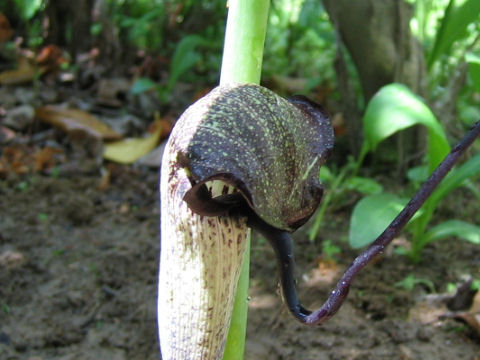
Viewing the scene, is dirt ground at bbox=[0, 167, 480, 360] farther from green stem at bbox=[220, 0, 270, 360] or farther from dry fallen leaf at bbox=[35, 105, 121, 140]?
green stem at bbox=[220, 0, 270, 360]

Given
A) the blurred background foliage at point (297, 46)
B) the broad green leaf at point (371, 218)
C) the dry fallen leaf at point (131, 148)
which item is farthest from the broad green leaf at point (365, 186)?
the dry fallen leaf at point (131, 148)

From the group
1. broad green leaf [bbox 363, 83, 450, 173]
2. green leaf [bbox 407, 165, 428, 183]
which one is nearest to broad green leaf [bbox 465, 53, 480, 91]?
broad green leaf [bbox 363, 83, 450, 173]

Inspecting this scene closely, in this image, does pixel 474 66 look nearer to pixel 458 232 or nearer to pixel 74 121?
pixel 458 232

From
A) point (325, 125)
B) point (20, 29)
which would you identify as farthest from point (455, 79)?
point (20, 29)

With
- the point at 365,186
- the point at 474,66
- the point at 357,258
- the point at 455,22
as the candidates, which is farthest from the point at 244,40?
the point at 365,186

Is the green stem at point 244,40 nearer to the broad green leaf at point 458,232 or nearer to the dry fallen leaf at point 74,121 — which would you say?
the broad green leaf at point 458,232

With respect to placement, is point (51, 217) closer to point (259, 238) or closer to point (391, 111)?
point (259, 238)
